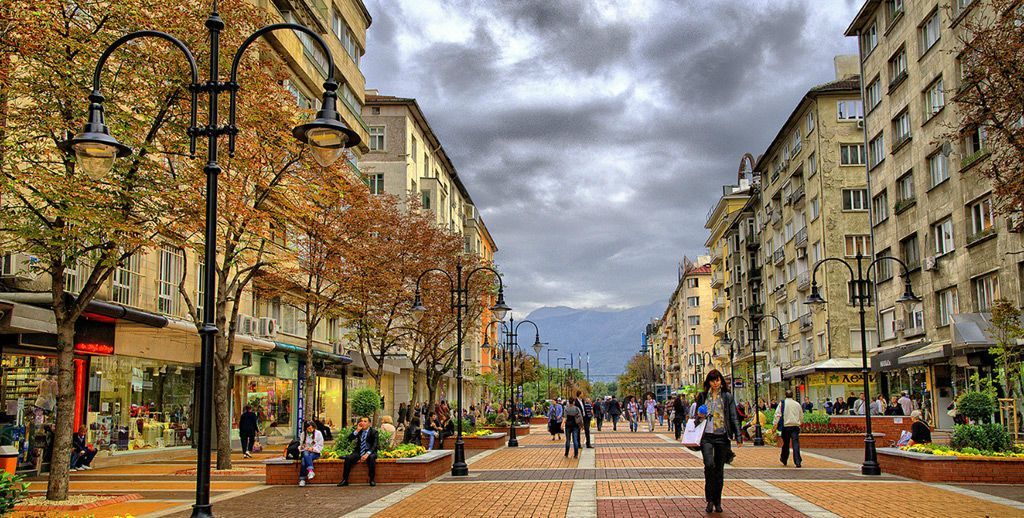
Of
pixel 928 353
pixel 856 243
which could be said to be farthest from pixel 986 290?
pixel 856 243

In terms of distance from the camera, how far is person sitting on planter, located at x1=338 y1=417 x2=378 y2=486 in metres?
17.9

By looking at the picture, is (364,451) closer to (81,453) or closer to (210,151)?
(81,453)

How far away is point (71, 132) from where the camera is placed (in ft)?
Answer: 48.9

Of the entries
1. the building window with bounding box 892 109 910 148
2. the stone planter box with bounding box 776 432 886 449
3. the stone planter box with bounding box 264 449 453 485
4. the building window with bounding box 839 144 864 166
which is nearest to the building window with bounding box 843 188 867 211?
the building window with bounding box 839 144 864 166

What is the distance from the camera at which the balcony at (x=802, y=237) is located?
56000 mm

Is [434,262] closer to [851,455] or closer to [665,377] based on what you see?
[851,455]

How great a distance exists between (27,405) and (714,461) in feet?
54.9

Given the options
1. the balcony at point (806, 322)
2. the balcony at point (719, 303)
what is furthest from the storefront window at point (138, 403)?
the balcony at point (719, 303)

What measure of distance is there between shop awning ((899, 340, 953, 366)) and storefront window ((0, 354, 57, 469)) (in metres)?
28.6

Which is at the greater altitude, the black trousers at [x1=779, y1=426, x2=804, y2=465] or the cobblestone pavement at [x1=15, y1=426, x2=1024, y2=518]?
the black trousers at [x1=779, y1=426, x2=804, y2=465]

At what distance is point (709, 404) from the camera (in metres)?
12.9

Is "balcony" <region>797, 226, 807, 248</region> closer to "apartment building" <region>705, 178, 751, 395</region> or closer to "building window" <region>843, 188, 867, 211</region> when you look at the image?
"building window" <region>843, 188, 867, 211</region>

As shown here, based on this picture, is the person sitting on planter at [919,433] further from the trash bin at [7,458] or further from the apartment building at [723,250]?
the apartment building at [723,250]

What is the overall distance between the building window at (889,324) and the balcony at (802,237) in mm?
12485
